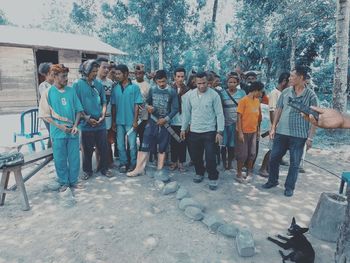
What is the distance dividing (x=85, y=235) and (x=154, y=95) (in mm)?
2699

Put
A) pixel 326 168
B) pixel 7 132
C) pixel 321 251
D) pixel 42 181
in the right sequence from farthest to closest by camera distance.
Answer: pixel 7 132, pixel 326 168, pixel 42 181, pixel 321 251

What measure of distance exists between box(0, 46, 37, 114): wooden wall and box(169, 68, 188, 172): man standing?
33.1 ft

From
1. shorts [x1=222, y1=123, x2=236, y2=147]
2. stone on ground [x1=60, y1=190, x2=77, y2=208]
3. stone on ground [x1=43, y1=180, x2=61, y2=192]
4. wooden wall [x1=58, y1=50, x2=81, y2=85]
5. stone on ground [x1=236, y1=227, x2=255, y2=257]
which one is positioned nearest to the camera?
stone on ground [x1=236, y1=227, x2=255, y2=257]

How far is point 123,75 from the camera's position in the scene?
4996mm

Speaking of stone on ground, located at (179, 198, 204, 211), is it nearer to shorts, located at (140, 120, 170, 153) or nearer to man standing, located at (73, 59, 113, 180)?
shorts, located at (140, 120, 170, 153)

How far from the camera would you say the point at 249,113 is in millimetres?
4660

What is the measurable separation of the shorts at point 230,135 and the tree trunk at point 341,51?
4.53 m

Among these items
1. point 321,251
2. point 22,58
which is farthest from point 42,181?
point 22,58

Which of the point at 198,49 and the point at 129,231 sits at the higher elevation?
the point at 198,49

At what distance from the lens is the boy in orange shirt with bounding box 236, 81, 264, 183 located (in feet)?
15.1

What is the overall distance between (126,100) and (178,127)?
3.63ft

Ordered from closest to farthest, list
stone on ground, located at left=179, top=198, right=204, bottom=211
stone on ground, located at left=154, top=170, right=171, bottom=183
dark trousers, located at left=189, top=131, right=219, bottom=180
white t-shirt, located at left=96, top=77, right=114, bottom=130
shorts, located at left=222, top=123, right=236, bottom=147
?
stone on ground, located at left=179, top=198, right=204, bottom=211
dark trousers, located at left=189, top=131, right=219, bottom=180
stone on ground, located at left=154, top=170, right=171, bottom=183
shorts, located at left=222, top=123, right=236, bottom=147
white t-shirt, located at left=96, top=77, right=114, bottom=130

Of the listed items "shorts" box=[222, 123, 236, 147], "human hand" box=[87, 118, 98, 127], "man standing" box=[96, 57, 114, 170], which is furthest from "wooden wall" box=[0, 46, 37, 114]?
"shorts" box=[222, 123, 236, 147]

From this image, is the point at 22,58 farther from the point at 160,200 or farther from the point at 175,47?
the point at 175,47
